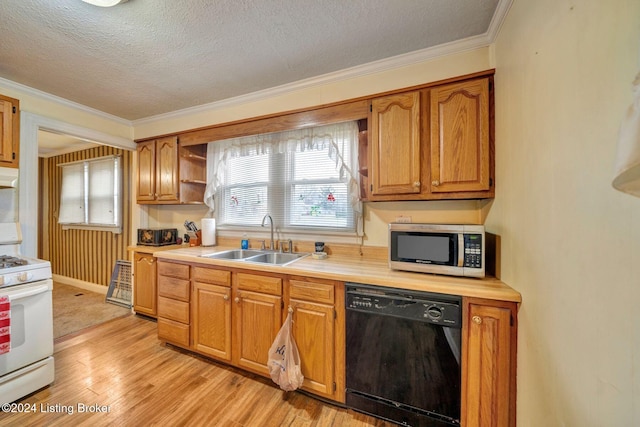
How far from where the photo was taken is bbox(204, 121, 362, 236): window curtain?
2076 millimetres

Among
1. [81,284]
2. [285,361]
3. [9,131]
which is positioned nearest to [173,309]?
[285,361]

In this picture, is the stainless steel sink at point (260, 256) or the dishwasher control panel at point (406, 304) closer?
the dishwasher control panel at point (406, 304)

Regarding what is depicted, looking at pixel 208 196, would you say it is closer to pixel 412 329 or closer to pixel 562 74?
pixel 412 329

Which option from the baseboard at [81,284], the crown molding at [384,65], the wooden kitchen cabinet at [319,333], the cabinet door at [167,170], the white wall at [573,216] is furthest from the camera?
the baseboard at [81,284]

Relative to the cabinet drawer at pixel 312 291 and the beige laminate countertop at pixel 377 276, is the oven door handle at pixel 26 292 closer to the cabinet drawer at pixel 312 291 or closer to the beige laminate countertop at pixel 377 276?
the beige laminate countertop at pixel 377 276

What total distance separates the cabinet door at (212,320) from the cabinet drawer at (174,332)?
109 mm

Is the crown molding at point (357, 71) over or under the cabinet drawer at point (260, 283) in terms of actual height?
over

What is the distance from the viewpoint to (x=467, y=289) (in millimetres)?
1260

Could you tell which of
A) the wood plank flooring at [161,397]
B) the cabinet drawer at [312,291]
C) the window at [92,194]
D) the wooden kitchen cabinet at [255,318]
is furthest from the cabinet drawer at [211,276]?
the window at [92,194]

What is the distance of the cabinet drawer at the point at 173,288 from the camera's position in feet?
6.98

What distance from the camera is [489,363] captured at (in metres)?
1.24

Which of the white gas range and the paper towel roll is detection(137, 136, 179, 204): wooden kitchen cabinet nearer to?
the paper towel roll

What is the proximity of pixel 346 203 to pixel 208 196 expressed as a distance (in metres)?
1.69

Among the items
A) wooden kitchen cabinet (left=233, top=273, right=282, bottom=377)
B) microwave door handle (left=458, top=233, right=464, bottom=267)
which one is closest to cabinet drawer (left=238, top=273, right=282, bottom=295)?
wooden kitchen cabinet (left=233, top=273, right=282, bottom=377)
